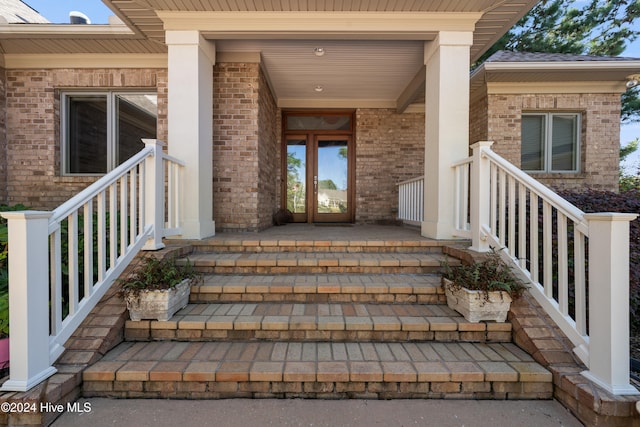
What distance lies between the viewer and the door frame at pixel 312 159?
623 cm

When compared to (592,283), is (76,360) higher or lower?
lower

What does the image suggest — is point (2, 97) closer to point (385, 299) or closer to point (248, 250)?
point (248, 250)

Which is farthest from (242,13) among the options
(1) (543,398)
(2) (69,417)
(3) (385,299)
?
(1) (543,398)

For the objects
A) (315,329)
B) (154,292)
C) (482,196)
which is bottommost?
(315,329)

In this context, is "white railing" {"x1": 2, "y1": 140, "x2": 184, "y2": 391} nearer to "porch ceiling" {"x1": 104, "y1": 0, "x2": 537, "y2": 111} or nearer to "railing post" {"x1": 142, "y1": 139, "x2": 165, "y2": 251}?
"railing post" {"x1": 142, "y1": 139, "x2": 165, "y2": 251}

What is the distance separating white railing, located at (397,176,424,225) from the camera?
479 centimetres

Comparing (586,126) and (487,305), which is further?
(586,126)

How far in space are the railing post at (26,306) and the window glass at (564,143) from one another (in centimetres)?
694

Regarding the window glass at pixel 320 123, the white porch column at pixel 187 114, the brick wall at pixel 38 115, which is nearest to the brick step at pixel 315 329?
the white porch column at pixel 187 114

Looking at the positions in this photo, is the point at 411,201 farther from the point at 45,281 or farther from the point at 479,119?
the point at 45,281

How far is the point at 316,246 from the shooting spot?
9.77 feet

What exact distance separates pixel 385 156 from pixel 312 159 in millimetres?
1535

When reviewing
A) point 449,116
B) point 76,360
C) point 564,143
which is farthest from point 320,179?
point 76,360

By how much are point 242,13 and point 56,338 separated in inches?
133
